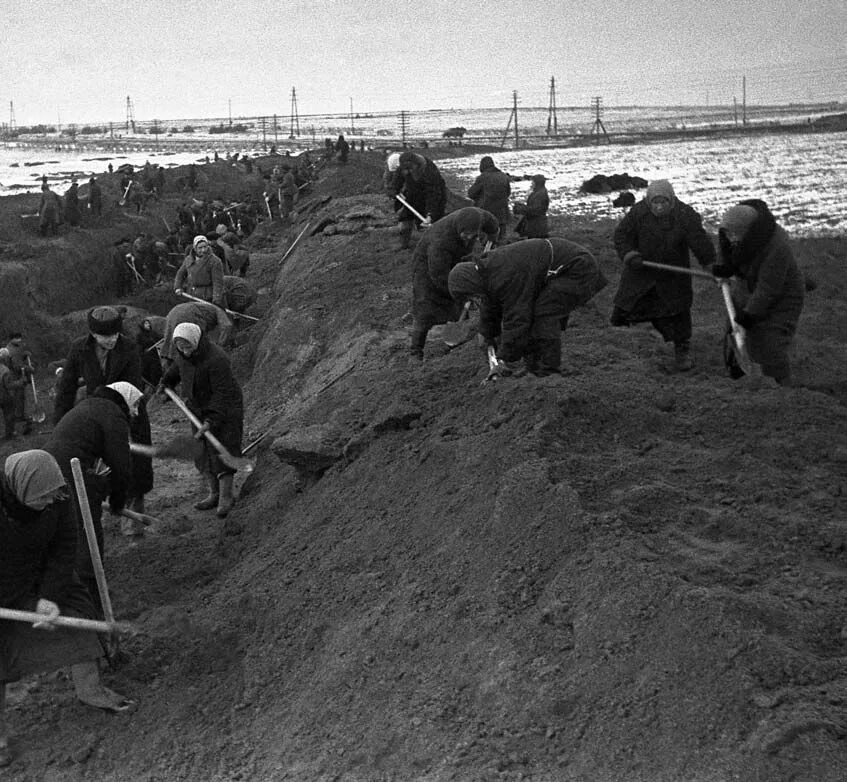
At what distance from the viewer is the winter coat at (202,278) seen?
13.6 m

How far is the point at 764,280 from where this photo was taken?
7.04 meters

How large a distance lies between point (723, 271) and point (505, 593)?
11.1 ft

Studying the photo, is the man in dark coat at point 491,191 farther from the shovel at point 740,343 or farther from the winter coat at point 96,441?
the winter coat at point 96,441

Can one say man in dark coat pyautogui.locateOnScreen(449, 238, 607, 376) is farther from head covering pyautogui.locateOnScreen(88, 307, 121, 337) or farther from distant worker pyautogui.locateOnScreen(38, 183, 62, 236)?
distant worker pyautogui.locateOnScreen(38, 183, 62, 236)

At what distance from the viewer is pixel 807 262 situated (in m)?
13.0

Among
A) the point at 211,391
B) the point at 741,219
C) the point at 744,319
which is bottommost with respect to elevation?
the point at 211,391

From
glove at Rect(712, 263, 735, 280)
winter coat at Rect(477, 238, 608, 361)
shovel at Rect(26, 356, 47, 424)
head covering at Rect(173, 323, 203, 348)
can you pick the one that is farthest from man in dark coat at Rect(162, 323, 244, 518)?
shovel at Rect(26, 356, 47, 424)

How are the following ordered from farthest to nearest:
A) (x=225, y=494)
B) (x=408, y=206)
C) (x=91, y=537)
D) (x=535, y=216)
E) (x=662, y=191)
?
(x=408, y=206) → (x=535, y=216) → (x=225, y=494) → (x=662, y=191) → (x=91, y=537)

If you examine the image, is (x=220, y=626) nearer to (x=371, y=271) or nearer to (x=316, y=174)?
(x=371, y=271)

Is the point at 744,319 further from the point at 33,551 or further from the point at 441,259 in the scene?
the point at 33,551

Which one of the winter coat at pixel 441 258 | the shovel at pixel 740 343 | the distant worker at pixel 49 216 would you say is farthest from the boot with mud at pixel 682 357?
the distant worker at pixel 49 216

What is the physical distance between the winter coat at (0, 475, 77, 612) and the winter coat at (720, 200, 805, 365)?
438cm

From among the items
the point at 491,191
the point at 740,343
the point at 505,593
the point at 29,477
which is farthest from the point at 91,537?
the point at 491,191

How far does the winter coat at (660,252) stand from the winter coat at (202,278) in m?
6.80
